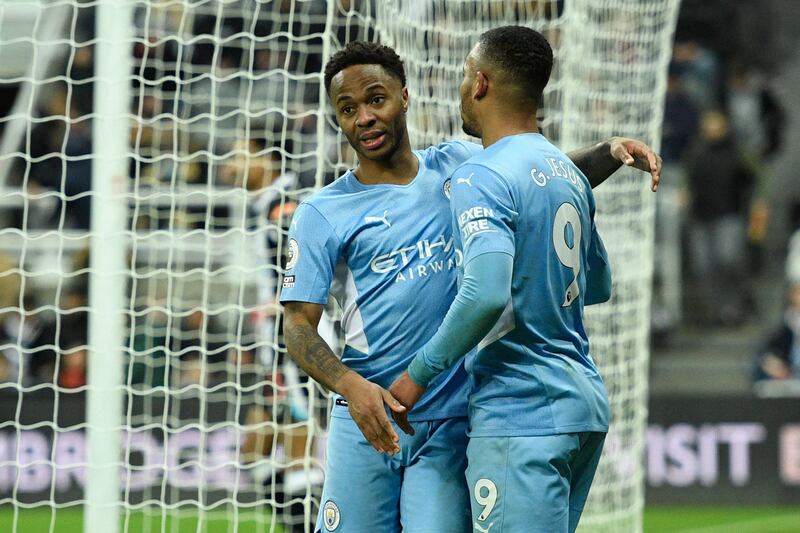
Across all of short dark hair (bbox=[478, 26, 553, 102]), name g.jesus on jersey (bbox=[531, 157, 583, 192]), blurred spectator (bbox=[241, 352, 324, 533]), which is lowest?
blurred spectator (bbox=[241, 352, 324, 533])

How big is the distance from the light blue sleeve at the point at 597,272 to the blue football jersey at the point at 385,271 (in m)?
0.42

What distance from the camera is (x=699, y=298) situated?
1288cm

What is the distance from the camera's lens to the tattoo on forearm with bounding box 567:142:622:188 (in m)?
3.89

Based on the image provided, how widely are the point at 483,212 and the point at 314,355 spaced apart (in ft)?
2.11

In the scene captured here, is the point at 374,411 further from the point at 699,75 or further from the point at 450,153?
the point at 699,75

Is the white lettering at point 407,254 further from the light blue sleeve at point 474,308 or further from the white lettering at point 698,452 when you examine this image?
the white lettering at point 698,452

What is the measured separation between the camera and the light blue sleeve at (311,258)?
3607mm

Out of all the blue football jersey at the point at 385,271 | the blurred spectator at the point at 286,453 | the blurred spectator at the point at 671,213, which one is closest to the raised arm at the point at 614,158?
the blue football jersey at the point at 385,271

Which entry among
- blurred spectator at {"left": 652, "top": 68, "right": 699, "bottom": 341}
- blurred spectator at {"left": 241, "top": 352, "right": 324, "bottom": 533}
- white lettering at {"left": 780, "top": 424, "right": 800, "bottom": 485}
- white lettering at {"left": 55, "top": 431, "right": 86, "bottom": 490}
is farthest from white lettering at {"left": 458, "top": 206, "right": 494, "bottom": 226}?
blurred spectator at {"left": 652, "top": 68, "right": 699, "bottom": 341}

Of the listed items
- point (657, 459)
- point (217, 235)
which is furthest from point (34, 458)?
point (657, 459)

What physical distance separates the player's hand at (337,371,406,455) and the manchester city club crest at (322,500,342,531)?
0.32m

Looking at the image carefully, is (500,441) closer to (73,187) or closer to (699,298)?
(73,187)

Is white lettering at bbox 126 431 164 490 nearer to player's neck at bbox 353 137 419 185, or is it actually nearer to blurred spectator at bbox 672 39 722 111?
player's neck at bbox 353 137 419 185

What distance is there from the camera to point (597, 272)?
3.82 metres
